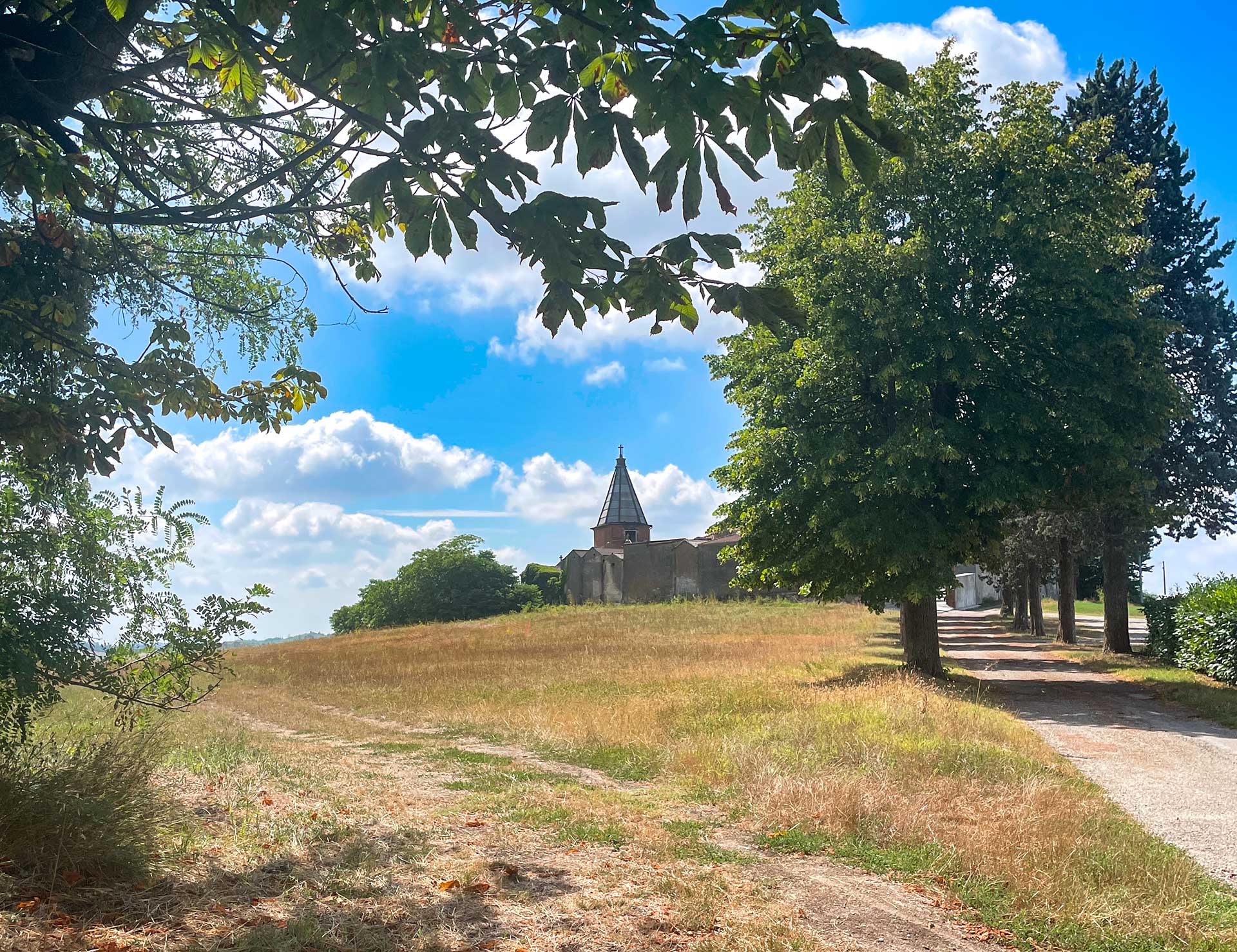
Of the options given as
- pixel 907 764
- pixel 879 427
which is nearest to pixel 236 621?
pixel 907 764

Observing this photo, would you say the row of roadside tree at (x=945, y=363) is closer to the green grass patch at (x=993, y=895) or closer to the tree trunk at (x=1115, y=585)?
the tree trunk at (x=1115, y=585)

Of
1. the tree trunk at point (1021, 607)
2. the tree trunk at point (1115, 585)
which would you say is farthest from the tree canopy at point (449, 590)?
the tree trunk at point (1115, 585)

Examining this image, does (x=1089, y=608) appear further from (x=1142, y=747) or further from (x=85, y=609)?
(x=85, y=609)

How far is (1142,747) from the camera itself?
11641mm

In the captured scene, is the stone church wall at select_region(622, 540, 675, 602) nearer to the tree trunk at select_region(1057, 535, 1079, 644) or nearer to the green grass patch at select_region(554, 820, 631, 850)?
the tree trunk at select_region(1057, 535, 1079, 644)

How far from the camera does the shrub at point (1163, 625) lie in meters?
20.8

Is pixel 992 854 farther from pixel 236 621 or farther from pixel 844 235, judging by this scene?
pixel 844 235

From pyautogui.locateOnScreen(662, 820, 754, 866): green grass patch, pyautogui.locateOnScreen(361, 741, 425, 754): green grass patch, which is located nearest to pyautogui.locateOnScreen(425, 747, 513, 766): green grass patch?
pyautogui.locateOnScreen(361, 741, 425, 754): green grass patch

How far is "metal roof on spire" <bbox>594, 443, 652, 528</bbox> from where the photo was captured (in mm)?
78812

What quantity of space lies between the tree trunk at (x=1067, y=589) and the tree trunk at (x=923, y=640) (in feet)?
32.7

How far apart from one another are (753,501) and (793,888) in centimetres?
1334

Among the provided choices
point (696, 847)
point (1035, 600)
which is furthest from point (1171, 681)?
point (1035, 600)

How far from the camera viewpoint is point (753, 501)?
18.2m

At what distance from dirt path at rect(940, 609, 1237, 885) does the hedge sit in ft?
4.95
